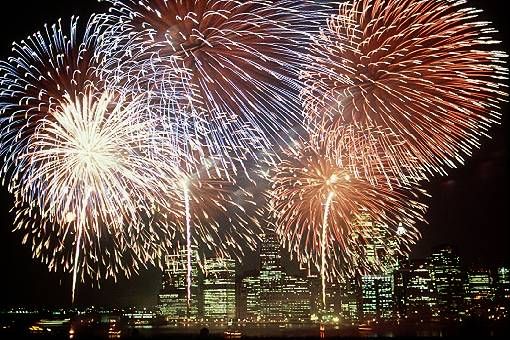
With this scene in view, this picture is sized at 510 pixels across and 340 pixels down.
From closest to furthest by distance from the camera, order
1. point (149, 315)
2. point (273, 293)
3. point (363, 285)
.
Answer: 1. point (273, 293)
2. point (149, 315)
3. point (363, 285)

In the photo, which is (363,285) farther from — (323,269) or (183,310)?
(323,269)

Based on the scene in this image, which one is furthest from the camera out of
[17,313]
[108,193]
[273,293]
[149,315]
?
[149,315]

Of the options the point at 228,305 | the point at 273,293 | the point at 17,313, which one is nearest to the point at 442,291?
the point at 273,293
